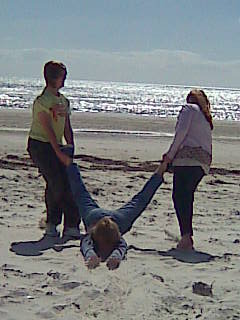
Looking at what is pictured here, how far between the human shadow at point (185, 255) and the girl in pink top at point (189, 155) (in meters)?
0.10

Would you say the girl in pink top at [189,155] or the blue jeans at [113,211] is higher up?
the girl in pink top at [189,155]

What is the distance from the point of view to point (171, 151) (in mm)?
5887

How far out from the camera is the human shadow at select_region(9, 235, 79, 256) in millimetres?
5593

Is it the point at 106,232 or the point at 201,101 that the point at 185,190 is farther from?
the point at 106,232

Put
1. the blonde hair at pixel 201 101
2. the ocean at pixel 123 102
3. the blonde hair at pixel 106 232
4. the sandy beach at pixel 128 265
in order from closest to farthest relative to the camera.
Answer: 1. the sandy beach at pixel 128 265
2. the blonde hair at pixel 106 232
3. the blonde hair at pixel 201 101
4. the ocean at pixel 123 102

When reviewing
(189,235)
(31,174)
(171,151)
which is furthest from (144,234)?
(31,174)

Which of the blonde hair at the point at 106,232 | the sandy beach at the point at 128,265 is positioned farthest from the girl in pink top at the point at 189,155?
the blonde hair at the point at 106,232

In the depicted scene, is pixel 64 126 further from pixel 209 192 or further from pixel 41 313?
pixel 209 192

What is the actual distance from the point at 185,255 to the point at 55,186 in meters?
1.46

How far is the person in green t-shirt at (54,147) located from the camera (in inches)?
241

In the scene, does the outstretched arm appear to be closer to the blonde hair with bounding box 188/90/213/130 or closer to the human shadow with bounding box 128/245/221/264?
the blonde hair with bounding box 188/90/213/130

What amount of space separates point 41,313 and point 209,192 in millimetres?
5365

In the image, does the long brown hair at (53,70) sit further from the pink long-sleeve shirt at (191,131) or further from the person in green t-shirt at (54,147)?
the pink long-sleeve shirt at (191,131)

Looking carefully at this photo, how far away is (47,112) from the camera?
6.13 metres
